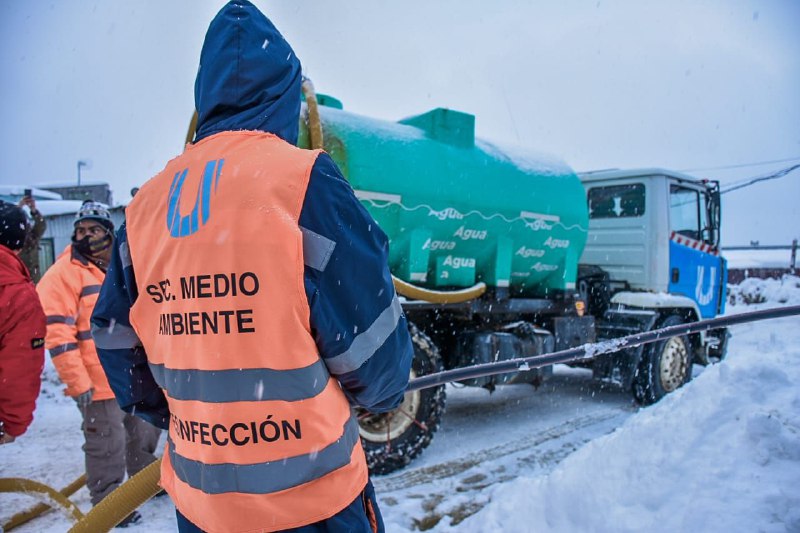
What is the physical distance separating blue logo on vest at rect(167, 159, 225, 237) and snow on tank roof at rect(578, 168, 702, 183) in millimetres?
6375

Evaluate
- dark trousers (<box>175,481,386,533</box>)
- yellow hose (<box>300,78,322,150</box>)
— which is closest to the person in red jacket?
dark trousers (<box>175,481,386,533</box>)

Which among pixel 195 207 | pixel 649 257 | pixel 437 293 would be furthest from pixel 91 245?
pixel 649 257

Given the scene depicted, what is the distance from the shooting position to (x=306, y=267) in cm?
Result: 123

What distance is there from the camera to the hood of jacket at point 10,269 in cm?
250

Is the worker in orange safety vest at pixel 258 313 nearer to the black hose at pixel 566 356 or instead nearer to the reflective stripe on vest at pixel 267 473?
the reflective stripe on vest at pixel 267 473

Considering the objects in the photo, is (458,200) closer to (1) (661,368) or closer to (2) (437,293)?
(2) (437,293)

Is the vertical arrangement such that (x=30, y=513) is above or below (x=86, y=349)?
below

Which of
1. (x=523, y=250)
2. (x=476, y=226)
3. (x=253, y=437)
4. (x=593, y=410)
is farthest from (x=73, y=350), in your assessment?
(x=593, y=410)

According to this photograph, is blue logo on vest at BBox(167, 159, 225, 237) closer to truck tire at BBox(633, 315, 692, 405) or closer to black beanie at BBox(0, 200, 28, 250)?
black beanie at BBox(0, 200, 28, 250)

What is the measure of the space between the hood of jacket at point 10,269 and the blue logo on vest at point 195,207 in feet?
5.84

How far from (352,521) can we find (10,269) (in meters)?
2.28

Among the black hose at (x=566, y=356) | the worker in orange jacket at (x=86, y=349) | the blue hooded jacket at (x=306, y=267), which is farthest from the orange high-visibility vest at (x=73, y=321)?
→ the black hose at (x=566, y=356)

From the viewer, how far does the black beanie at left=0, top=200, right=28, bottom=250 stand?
266cm

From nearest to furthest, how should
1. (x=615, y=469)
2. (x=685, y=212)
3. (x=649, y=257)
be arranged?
(x=615, y=469) < (x=649, y=257) < (x=685, y=212)
